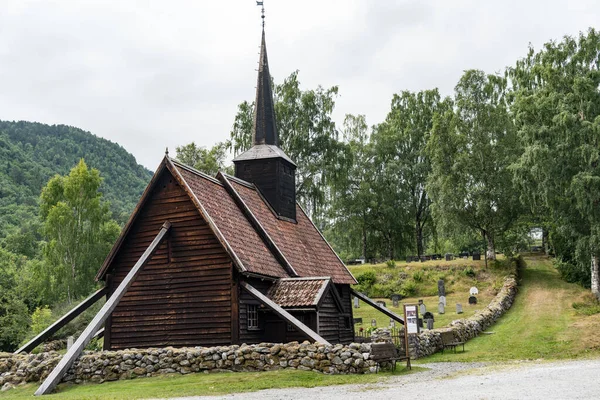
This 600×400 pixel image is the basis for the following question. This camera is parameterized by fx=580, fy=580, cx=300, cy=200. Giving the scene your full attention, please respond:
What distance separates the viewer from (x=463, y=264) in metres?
46.6

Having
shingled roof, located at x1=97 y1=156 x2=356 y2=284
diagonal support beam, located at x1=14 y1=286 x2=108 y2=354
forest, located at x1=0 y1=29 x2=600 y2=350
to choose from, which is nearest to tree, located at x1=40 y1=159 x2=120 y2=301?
forest, located at x1=0 y1=29 x2=600 y2=350

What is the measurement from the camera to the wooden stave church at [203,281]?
19.6 m

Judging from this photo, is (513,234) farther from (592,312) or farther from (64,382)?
(64,382)

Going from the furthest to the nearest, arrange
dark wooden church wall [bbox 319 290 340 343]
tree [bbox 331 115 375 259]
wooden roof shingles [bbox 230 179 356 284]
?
1. tree [bbox 331 115 375 259]
2. wooden roof shingles [bbox 230 179 356 284]
3. dark wooden church wall [bbox 319 290 340 343]

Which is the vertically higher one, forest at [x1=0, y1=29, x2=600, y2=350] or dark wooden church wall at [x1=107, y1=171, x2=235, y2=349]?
forest at [x1=0, y1=29, x2=600, y2=350]

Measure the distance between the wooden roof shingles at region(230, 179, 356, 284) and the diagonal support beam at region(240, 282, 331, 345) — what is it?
4394 mm

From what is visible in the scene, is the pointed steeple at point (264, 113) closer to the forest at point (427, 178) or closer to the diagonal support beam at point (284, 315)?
the diagonal support beam at point (284, 315)

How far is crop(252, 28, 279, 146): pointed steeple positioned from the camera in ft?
96.6

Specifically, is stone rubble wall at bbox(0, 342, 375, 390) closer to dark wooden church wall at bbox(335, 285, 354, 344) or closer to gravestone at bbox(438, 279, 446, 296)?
dark wooden church wall at bbox(335, 285, 354, 344)

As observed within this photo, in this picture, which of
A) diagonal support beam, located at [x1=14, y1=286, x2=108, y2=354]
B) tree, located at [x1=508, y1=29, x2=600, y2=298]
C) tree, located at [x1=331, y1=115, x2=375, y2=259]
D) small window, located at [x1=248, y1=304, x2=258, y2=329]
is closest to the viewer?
diagonal support beam, located at [x1=14, y1=286, x2=108, y2=354]

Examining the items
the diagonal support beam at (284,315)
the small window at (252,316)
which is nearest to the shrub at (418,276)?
the small window at (252,316)

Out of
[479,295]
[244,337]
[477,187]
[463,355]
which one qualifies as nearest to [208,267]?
[244,337]

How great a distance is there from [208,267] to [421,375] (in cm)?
822

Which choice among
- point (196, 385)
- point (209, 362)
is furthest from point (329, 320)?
point (196, 385)
